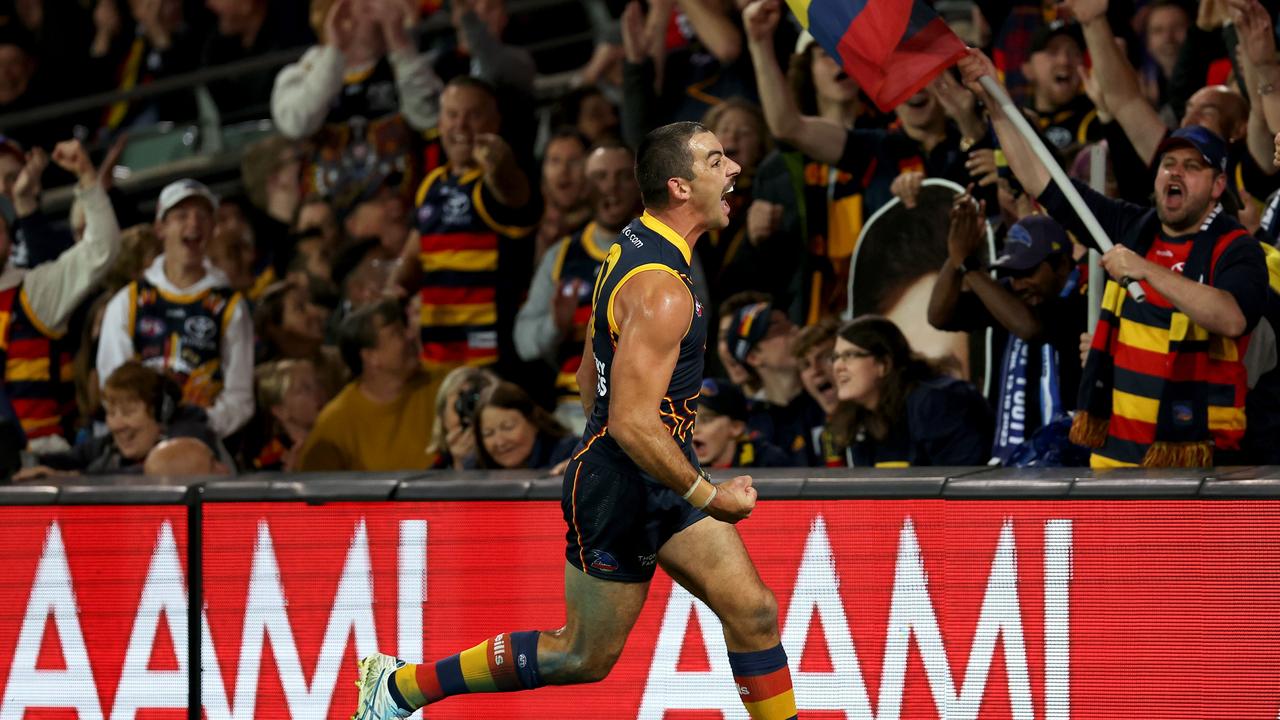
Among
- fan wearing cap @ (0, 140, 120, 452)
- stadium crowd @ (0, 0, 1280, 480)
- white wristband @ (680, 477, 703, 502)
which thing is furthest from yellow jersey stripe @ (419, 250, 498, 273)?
white wristband @ (680, 477, 703, 502)

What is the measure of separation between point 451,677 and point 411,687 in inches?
6.4

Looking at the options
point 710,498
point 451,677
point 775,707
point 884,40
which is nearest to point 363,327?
point 884,40

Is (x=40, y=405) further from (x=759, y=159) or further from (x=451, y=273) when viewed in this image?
(x=759, y=159)

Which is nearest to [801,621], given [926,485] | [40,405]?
[926,485]

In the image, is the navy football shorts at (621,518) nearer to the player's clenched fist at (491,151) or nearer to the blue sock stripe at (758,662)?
the blue sock stripe at (758,662)

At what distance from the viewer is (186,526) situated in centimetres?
703

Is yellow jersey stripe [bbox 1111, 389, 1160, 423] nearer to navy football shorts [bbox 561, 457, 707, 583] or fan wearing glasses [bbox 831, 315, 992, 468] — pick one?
fan wearing glasses [bbox 831, 315, 992, 468]

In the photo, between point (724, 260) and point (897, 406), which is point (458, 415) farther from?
point (897, 406)

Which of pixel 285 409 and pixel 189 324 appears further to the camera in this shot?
pixel 285 409

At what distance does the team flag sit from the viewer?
729 cm

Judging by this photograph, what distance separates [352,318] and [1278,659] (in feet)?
17.2

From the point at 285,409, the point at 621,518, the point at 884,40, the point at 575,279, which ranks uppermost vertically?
the point at 884,40

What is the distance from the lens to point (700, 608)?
21.6 feet

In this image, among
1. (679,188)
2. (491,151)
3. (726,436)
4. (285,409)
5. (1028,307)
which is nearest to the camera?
(679,188)
